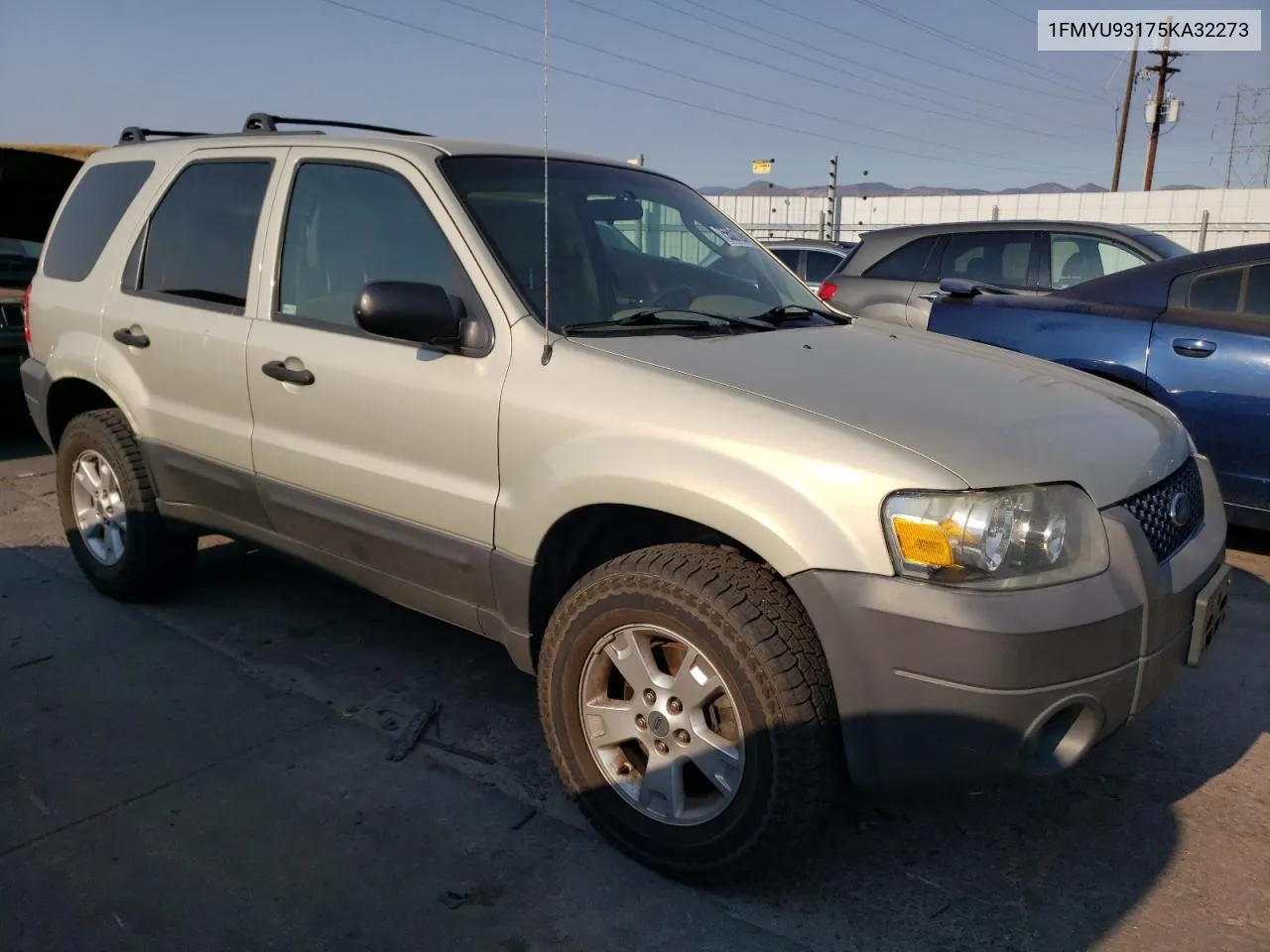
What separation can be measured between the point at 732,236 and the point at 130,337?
2.37 m

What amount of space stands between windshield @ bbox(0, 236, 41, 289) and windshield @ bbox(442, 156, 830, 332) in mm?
5615

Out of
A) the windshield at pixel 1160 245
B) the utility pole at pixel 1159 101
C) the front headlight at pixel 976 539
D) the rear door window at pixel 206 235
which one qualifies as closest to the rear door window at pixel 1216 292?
the windshield at pixel 1160 245

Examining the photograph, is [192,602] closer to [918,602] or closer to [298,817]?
[298,817]

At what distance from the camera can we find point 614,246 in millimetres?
3416

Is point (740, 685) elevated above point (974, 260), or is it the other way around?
point (974, 260)

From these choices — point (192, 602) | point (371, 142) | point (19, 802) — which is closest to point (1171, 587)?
point (371, 142)

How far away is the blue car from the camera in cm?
466

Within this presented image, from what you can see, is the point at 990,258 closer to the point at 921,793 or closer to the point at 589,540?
the point at 589,540

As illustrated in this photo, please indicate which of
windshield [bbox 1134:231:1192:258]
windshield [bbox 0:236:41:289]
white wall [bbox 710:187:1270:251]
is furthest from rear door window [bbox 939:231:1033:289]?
white wall [bbox 710:187:1270:251]

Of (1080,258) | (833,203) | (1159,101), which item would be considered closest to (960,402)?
(1080,258)

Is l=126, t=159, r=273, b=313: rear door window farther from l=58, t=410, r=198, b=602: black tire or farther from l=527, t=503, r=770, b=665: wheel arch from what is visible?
l=527, t=503, r=770, b=665: wheel arch

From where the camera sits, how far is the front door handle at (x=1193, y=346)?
15.9 feet

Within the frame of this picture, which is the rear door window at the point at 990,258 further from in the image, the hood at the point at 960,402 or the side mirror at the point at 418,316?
the side mirror at the point at 418,316

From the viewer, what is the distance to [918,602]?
7.03 ft
